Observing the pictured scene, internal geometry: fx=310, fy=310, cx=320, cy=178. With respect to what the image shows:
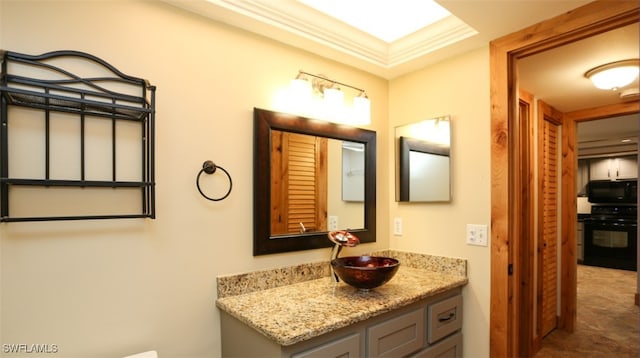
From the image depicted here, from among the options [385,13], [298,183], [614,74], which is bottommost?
[298,183]

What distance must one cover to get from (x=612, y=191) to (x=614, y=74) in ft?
3.00

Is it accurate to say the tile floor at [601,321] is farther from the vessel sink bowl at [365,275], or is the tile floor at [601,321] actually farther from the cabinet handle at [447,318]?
the vessel sink bowl at [365,275]

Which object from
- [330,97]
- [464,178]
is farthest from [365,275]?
[330,97]

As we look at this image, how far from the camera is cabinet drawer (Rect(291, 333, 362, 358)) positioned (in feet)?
3.82

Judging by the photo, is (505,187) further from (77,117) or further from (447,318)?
(77,117)

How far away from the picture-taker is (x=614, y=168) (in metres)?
1.73

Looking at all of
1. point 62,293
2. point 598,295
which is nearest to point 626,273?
point 598,295

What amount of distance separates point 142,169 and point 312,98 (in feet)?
3.24

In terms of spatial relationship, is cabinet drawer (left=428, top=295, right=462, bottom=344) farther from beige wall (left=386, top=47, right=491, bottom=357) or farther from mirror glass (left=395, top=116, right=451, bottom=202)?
mirror glass (left=395, top=116, right=451, bottom=202)

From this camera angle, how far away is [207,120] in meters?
1.48

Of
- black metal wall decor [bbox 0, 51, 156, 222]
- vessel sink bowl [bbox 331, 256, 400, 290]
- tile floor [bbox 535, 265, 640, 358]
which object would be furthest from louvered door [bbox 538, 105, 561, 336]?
black metal wall decor [bbox 0, 51, 156, 222]

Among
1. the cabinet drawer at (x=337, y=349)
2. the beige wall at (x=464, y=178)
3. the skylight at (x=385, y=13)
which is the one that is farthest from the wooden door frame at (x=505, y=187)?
the cabinet drawer at (x=337, y=349)

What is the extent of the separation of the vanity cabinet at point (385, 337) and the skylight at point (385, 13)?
1565 millimetres

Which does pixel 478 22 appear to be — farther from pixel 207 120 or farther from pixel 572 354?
pixel 572 354
